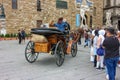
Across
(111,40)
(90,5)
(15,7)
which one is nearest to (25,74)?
(111,40)

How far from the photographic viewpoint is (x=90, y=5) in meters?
34.0

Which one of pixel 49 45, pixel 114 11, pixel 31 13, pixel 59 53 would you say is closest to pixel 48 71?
pixel 59 53

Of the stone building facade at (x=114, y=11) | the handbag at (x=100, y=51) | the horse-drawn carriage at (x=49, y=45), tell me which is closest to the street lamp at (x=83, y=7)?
the stone building facade at (x=114, y=11)

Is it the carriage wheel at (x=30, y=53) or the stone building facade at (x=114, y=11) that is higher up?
the stone building facade at (x=114, y=11)

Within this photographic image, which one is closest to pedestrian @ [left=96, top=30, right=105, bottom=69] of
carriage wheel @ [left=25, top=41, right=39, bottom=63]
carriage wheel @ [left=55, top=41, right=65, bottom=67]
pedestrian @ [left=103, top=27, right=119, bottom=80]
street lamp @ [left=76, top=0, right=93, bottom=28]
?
carriage wheel @ [left=55, top=41, right=65, bottom=67]

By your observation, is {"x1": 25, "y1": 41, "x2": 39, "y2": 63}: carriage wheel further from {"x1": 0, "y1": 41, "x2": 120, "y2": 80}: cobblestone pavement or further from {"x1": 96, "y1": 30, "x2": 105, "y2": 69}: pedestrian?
{"x1": 96, "y1": 30, "x2": 105, "y2": 69}: pedestrian

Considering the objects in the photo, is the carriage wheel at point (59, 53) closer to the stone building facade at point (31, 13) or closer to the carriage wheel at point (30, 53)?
the carriage wheel at point (30, 53)

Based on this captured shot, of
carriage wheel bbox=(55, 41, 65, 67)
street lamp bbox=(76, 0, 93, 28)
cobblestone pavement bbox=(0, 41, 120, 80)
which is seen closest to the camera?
cobblestone pavement bbox=(0, 41, 120, 80)

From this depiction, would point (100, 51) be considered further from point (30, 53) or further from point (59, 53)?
point (30, 53)

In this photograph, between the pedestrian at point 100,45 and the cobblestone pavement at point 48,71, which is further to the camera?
the pedestrian at point 100,45

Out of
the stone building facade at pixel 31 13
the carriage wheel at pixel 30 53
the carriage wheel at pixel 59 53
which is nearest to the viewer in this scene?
the carriage wheel at pixel 59 53

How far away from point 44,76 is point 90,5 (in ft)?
91.1

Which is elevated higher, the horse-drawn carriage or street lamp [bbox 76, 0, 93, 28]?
street lamp [bbox 76, 0, 93, 28]

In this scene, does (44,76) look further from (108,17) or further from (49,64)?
(108,17)
